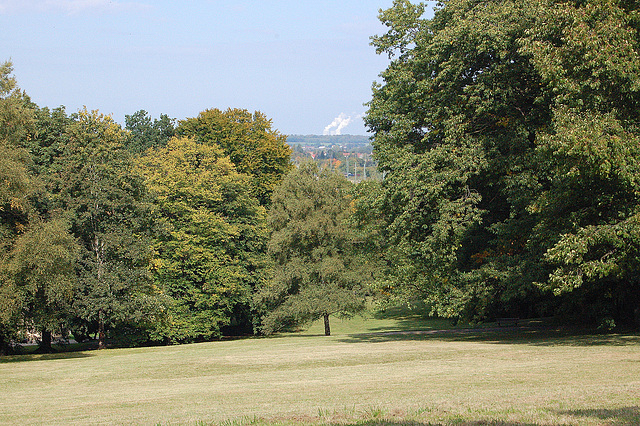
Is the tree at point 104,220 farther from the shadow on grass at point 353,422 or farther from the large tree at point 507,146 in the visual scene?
the shadow on grass at point 353,422

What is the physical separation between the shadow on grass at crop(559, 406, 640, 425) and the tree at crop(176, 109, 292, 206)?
51.2m

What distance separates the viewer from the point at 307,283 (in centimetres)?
4388

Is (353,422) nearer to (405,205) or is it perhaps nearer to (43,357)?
(405,205)

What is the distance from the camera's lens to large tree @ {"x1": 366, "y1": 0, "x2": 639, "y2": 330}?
61.9 ft

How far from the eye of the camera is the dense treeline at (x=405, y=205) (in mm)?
19500

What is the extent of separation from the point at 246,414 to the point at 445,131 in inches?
672

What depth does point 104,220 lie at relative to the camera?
39.6 metres

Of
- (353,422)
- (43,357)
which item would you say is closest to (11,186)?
(43,357)

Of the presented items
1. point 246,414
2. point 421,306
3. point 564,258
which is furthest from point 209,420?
point 421,306

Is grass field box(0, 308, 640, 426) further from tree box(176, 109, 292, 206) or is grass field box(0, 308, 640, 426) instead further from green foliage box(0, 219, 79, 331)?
tree box(176, 109, 292, 206)

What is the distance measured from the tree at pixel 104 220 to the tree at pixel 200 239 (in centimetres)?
455

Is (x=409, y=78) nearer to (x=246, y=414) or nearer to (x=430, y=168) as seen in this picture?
(x=430, y=168)

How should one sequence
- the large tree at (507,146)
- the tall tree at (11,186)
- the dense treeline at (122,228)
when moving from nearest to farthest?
the large tree at (507,146) < the tall tree at (11,186) < the dense treeline at (122,228)

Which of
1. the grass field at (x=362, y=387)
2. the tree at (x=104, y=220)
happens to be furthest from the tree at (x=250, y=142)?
the grass field at (x=362, y=387)
